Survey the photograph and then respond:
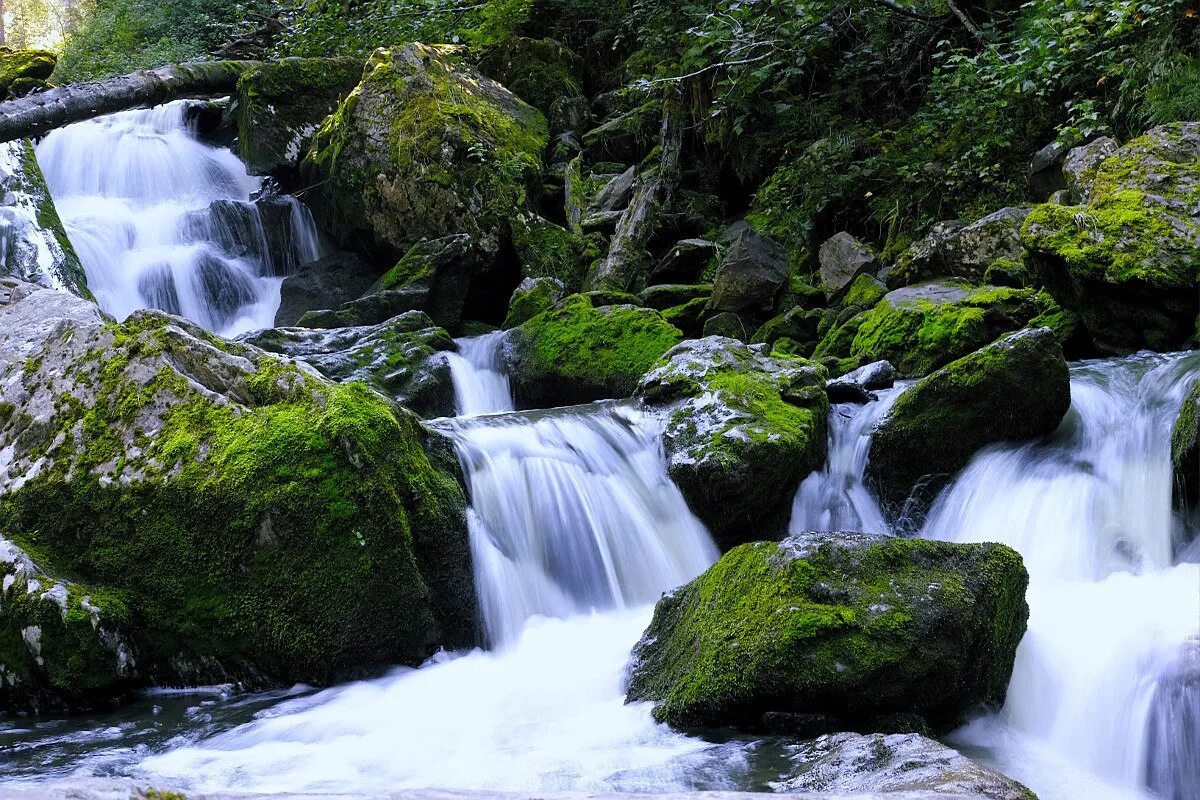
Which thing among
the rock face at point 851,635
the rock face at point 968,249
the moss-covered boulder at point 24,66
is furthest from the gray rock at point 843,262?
the moss-covered boulder at point 24,66

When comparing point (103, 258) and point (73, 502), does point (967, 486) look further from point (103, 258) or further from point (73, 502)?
point (103, 258)

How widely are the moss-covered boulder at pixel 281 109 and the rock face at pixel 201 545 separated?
9.26 m

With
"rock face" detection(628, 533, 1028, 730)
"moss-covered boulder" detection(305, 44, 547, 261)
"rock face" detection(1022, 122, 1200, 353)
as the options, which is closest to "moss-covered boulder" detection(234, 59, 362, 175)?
"moss-covered boulder" detection(305, 44, 547, 261)

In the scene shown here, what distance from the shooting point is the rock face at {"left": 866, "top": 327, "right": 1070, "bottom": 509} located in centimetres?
618

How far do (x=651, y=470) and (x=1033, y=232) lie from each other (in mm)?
3715

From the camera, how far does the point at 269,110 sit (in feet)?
44.1

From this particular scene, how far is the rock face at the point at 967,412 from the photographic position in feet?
20.3

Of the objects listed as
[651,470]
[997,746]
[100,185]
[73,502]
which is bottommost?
[997,746]

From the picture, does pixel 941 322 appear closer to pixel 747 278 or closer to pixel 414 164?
pixel 747 278

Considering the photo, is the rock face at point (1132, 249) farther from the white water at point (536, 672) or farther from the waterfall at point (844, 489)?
the white water at point (536, 672)

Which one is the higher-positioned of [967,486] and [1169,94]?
[1169,94]

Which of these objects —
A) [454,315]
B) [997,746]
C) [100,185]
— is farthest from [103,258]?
[997,746]

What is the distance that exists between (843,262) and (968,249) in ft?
4.51

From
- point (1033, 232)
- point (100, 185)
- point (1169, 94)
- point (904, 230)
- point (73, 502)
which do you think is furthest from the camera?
point (100, 185)
